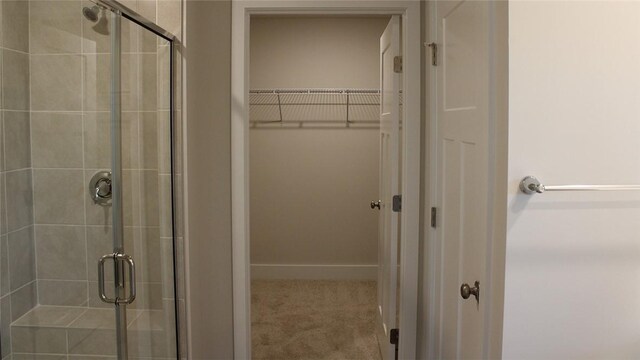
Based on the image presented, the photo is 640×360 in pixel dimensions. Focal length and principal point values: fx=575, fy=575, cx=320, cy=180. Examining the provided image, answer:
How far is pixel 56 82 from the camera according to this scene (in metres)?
1.71

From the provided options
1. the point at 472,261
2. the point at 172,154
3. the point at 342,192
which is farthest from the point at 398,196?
the point at 342,192

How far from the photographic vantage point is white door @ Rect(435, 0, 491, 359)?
176 cm

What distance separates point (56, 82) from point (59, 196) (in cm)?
35

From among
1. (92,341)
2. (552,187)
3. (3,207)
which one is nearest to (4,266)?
(3,207)

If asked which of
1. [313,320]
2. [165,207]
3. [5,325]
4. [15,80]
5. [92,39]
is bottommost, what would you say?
[313,320]

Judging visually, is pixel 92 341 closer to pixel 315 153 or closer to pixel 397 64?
pixel 397 64

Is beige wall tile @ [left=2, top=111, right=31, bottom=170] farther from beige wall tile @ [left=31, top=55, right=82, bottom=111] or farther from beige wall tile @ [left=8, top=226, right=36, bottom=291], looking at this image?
beige wall tile @ [left=8, top=226, right=36, bottom=291]

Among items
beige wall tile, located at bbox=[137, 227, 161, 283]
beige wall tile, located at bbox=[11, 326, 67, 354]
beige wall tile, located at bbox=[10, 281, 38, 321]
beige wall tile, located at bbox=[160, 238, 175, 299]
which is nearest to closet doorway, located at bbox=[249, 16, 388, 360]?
beige wall tile, located at bbox=[160, 238, 175, 299]

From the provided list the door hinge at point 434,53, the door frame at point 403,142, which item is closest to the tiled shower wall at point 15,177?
the door frame at point 403,142

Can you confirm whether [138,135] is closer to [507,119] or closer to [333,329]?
[507,119]

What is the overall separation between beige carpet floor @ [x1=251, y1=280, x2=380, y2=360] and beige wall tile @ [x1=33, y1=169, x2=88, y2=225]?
184 centimetres

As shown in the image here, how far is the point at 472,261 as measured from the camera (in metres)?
1.89

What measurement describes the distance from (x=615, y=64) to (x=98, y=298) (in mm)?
1700

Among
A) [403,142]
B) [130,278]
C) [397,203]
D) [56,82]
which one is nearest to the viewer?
[56,82]
